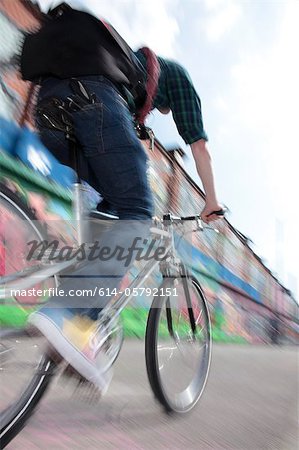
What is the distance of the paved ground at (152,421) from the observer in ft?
4.30

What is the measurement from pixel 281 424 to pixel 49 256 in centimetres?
111

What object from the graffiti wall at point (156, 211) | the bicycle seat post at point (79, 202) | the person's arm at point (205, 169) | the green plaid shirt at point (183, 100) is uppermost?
the green plaid shirt at point (183, 100)

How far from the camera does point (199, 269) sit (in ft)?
16.3

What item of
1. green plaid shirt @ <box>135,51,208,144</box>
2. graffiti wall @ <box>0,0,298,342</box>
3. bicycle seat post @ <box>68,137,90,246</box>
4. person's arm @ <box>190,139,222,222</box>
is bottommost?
graffiti wall @ <box>0,0,298,342</box>

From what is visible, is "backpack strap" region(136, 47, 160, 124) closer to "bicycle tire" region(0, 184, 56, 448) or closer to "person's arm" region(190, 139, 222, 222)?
"person's arm" region(190, 139, 222, 222)

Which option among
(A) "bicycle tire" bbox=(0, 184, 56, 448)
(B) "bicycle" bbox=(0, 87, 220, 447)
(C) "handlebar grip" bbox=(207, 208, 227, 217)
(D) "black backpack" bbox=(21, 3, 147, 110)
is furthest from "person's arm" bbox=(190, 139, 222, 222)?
(A) "bicycle tire" bbox=(0, 184, 56, 448)

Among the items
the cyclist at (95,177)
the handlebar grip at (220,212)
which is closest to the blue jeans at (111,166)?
the cyclist at (95,177)

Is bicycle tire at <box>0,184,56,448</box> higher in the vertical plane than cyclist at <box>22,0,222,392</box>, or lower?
lower

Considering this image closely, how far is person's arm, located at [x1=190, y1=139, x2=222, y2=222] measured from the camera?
1.46m

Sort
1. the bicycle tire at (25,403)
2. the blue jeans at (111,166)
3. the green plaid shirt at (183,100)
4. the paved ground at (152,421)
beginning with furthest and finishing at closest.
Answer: the green plaid shirt at (183,100), the paved ground at (152,421), the blue jeans at (111,166), the bicycle tire at (25,403)

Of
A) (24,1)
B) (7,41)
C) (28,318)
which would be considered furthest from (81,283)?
(24,1)

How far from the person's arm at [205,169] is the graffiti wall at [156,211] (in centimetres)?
33

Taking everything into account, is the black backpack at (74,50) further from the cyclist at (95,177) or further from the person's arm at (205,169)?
the person's arm at (205,169)

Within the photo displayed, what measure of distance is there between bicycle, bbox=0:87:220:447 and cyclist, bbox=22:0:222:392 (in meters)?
0.06
